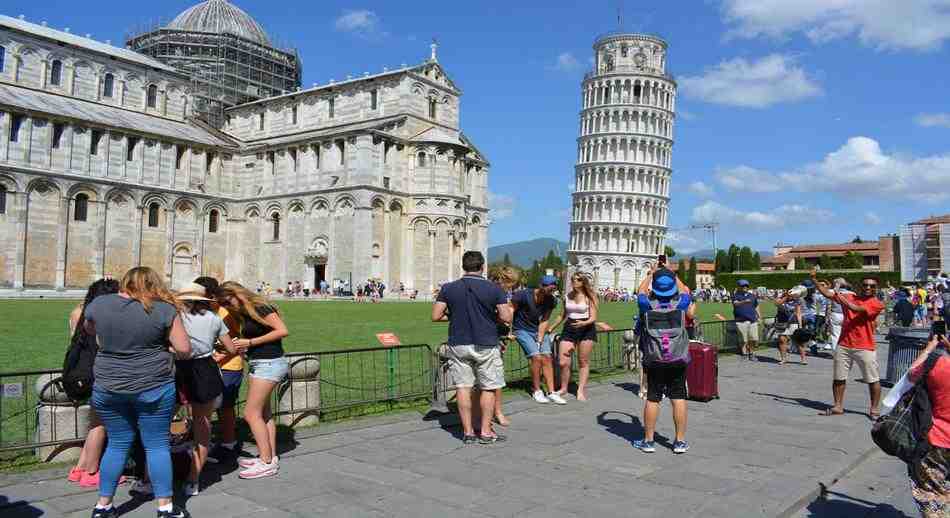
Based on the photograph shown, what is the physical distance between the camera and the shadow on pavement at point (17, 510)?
4.68 meters

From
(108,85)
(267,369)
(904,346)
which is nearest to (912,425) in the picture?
(267,369)

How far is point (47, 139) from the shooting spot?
39.7 m

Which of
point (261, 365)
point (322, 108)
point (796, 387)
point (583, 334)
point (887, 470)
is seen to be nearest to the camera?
point (261, 365)

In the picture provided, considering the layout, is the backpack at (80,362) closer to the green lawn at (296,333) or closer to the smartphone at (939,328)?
the smartphone at (939,328)

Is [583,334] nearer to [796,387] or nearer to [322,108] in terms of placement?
[796,387]

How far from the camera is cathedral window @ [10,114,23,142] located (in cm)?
3842

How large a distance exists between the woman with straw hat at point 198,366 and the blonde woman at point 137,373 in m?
0.54

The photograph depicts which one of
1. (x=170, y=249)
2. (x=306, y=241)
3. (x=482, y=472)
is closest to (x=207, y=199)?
(x=170, y=249)

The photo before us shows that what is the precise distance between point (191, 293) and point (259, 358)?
0.87 metres

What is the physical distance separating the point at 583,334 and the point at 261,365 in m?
5.33

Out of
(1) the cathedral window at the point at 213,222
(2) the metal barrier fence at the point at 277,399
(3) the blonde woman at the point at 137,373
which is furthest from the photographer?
(1) the cathedral window at the point at 213,222

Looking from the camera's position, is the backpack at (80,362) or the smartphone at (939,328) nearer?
the smartphone at (939,328)

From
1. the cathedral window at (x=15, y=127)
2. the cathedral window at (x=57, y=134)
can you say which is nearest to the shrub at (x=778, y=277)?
the cathedral window at (x=57, y=134)

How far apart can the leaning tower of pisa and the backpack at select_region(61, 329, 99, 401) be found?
7686 centimetres
